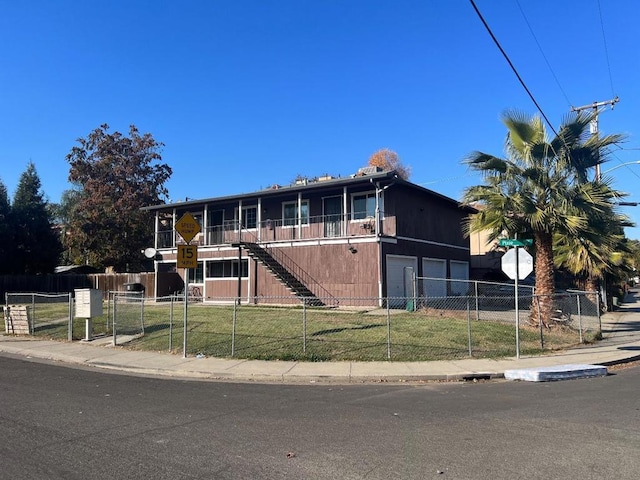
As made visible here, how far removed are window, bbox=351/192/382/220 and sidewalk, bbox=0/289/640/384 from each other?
1218cm

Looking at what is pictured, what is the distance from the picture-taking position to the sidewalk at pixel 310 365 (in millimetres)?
10328

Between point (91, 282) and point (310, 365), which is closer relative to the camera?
point (310, 365)

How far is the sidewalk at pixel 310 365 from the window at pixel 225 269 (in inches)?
502

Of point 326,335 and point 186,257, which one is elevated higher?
point 186,257

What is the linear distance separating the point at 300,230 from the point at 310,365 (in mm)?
14705

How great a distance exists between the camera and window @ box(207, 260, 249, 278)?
2733cm

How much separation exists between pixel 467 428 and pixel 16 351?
541 inches

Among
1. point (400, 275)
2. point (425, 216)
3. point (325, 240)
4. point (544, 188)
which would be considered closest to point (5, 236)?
point (325, 240)

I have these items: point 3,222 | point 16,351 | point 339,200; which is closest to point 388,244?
point 339,200

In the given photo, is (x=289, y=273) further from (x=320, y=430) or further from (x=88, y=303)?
(x=320, y=430)

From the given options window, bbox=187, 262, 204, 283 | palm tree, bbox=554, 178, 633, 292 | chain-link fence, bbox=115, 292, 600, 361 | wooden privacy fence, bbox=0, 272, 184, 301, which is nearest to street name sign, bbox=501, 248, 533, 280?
chain-link fence, bbox=115, 292, 600, 361

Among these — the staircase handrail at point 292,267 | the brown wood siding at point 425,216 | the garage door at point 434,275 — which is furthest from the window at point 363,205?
the garage door at point 434,275

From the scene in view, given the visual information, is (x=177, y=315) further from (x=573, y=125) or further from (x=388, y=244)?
(x=573, y=125)

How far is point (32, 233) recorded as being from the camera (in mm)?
37312
